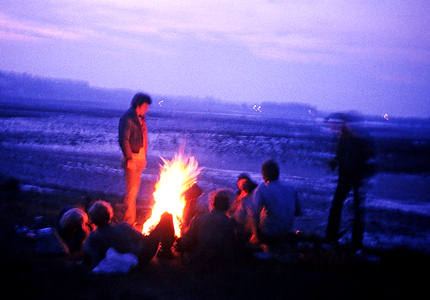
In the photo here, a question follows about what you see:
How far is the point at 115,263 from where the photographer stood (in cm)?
569

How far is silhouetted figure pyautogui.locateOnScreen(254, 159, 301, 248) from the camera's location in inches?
262

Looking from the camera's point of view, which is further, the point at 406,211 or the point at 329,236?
the point at 406,211

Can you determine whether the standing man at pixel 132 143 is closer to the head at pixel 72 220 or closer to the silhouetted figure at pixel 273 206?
the head at pixel 72 220

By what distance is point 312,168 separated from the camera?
71.1ft

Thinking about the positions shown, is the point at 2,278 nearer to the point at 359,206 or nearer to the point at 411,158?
the point at 359,206

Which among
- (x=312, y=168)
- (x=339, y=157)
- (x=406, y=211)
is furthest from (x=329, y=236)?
(x=312, y=168)

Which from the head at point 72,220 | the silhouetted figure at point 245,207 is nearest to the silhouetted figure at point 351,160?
the silhouetted figure at point 245,207

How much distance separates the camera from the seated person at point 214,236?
5996 millimetres

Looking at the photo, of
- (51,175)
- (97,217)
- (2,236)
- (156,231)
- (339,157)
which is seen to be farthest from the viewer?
(51,175)

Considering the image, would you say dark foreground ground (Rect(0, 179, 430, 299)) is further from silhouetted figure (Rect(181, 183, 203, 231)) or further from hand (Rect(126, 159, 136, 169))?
hand (Rect(126, 159, 136, 169))

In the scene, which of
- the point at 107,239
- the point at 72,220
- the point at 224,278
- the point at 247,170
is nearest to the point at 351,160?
the point at 224,278

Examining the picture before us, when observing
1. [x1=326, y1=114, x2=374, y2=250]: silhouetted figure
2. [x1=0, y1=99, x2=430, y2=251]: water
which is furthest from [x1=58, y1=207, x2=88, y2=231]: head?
[x1=0, y1=99, x2=430, y2=251]: water

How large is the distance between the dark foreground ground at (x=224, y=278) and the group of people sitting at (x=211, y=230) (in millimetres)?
226

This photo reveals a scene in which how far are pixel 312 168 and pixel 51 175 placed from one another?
473 inches
